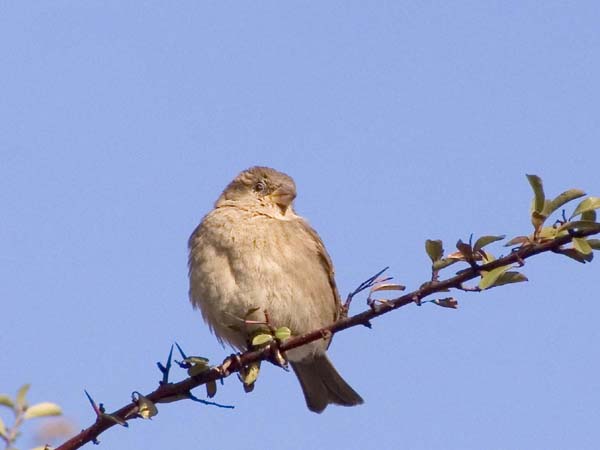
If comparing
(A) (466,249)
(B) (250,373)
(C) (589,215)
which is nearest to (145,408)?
(B) (250,373)

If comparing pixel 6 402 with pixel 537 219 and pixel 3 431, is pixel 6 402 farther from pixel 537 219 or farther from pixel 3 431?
pixel 537 219

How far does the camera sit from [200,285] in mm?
5246

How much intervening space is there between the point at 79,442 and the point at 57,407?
17.5 inches

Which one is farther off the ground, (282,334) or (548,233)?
(282,334)

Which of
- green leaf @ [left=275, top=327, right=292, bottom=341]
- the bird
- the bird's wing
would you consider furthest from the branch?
the bird's wing

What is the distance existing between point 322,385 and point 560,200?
3.82 m

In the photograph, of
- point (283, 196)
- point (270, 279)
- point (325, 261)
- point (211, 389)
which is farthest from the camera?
point (283, 196)

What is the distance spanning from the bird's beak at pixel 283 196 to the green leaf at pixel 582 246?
393 centimetres

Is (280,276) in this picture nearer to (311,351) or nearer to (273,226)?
(273,226)

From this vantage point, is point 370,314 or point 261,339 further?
point 261,339

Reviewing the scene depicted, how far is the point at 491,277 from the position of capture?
7.50 ft

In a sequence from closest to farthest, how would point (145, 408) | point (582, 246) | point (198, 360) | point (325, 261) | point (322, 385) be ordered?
point (582, 246) < point (145, 408) < point (198, 360) < point (325, 261) < point (322, 385)

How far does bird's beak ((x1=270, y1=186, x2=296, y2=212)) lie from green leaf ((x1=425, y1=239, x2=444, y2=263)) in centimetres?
369

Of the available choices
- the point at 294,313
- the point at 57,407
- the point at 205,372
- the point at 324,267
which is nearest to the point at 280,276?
the point at 294,313
